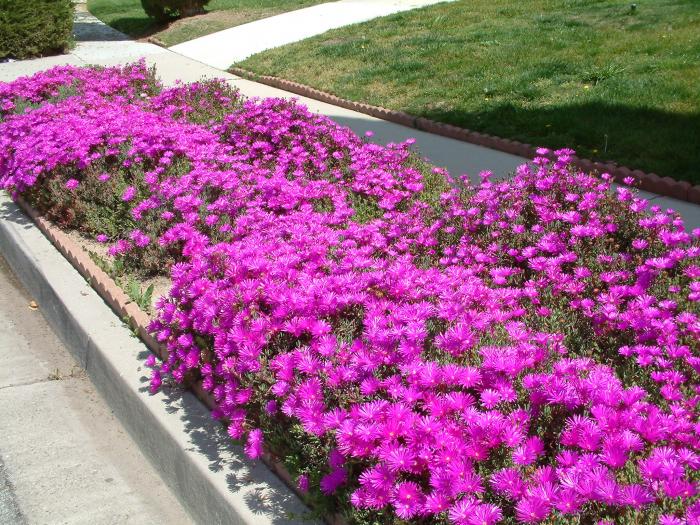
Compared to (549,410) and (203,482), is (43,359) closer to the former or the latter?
(203,482)

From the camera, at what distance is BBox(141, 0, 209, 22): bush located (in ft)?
57.2

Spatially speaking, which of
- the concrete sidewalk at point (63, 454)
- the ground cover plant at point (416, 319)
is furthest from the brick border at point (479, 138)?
the concrete sidewalk at point (63, 454)

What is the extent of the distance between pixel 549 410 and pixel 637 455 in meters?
0.30

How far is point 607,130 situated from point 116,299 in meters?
4.74

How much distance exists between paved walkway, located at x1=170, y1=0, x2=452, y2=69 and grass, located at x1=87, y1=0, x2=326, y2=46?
547mm

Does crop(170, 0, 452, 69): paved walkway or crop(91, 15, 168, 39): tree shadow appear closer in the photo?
crop(170, 0, 452, 69): paved walkway

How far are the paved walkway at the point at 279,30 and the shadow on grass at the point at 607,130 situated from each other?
20.9 feet

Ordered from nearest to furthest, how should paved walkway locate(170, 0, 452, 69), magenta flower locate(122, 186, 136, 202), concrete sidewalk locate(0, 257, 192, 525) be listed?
concrete sidewalk locate(0, 257, 192, 525), magenta flower locate(122, 186, 136, 202), paved walkway locate(170, 0, 452, 69)

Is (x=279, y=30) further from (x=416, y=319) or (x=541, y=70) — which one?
(x=416, y=319)

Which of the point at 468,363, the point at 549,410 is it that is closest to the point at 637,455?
the point at 549,410

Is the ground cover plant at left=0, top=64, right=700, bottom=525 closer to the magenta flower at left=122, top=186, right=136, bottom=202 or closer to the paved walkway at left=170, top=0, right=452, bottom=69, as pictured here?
the magenta flower at left=122, top=186, right=136, bottom=202

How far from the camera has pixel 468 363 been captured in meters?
2.90

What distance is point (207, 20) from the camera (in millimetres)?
17078

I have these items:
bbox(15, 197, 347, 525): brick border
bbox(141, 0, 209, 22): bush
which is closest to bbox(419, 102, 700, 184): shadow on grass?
bbox(15, 197, 347, 525): brick border
